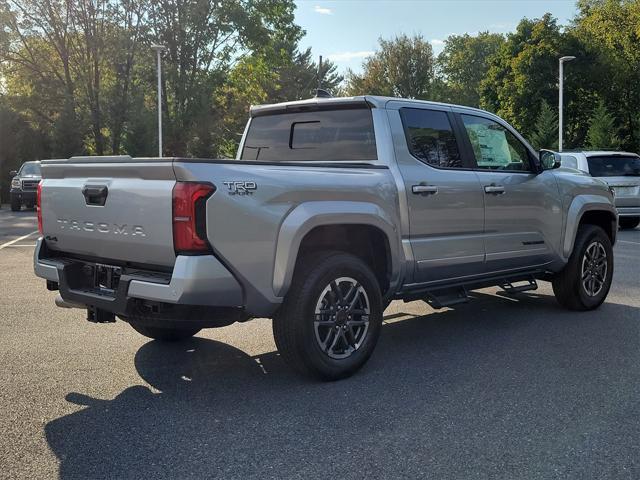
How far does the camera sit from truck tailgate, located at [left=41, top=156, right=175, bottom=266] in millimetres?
3834

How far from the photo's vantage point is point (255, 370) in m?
4.74

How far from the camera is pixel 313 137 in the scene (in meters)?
5.47

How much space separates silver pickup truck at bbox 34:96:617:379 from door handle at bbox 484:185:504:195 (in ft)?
0.07

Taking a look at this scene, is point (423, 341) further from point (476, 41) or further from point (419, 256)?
point (476, 41)

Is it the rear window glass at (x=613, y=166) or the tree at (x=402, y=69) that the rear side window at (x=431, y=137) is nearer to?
the rear window glass at (x=613, y=166)

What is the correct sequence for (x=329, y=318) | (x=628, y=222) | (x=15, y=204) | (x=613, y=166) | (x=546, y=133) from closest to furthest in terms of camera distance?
(x=329, y=318), (x=613, y=166), (x=628, y=222), (x=15, y=204), (x=546, y=133)

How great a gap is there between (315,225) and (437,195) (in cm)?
131

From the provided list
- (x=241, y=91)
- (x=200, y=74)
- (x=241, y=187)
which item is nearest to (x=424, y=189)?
(x=241, y=187)

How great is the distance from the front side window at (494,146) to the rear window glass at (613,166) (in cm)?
962

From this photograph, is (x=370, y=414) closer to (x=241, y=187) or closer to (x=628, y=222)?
(x=241, y=187)

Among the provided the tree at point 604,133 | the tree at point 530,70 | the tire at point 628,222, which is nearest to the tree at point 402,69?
the tree at point 530,70

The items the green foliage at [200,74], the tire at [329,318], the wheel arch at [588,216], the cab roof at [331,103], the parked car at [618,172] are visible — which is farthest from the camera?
the green foliage at [200,74]

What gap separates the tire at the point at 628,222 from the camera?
1567 cm

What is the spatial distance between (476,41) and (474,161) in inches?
2673
